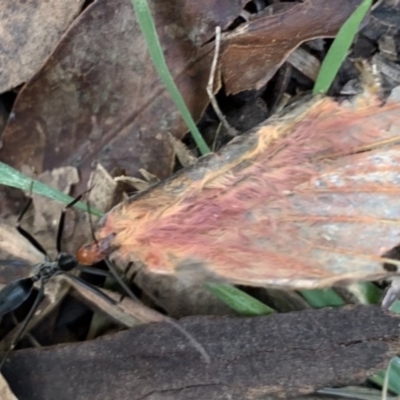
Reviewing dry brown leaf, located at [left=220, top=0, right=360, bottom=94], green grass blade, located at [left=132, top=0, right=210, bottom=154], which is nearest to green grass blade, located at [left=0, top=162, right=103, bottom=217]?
green grass blade, located at [left=132, top=0, right=210, bottom=154]

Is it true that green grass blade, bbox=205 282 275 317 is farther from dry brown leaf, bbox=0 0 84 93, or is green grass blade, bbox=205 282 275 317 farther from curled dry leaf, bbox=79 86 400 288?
dry brown leaf, bbox=0 0 84 93

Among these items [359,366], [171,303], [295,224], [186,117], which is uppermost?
[186,117]

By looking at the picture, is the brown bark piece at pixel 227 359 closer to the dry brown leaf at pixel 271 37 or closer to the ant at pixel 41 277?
the ant at pixel 41 277

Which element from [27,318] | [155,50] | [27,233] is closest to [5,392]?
[27,318]

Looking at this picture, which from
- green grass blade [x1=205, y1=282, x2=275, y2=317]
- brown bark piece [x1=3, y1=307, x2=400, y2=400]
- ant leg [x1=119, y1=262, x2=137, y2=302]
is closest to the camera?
brown bark piece [x1=3, y1=307, x2=400, y2=400]

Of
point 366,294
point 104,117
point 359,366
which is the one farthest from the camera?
point 104,117

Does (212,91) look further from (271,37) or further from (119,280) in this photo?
(119,280)

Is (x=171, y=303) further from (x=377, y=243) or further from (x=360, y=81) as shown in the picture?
(x=360, y=81)

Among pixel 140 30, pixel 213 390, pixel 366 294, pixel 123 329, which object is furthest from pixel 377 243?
pixel 140 30
